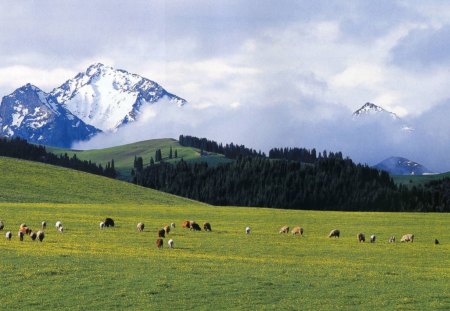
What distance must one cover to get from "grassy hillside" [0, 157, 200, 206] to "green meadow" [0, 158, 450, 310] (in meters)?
41.8

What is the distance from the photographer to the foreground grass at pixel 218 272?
3134 cm

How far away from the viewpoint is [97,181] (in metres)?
159

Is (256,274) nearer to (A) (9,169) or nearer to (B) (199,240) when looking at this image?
(B) (199,240)

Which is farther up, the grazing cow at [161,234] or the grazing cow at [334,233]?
the grazing cow at [334,233]

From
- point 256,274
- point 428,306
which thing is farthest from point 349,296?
point 256,274

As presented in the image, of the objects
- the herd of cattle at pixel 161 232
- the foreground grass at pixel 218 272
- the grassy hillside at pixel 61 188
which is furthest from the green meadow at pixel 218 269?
the grassy hillside at pixel 61 188

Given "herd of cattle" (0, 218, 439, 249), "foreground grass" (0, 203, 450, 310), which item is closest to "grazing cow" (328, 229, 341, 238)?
"herd of cattle" (0, 218, 439, 249)

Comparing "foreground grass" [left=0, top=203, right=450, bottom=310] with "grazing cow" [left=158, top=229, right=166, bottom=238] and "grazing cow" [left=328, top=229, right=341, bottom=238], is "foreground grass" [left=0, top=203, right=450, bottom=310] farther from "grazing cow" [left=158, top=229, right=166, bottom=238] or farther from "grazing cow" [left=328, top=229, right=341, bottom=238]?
"grazing cow" [left=328, top=229, right=341, bottom=238]

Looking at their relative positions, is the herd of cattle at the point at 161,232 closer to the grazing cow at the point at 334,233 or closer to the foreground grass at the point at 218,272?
the grazing cow at the point at 334,233

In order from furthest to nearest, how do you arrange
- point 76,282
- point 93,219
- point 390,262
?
point 93,219 < point 390,262 < point 76,282

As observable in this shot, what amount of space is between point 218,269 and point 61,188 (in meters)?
104

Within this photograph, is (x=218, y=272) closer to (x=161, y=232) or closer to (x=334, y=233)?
(x=161, y=232)

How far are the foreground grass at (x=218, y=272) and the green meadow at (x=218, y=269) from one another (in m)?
0.06

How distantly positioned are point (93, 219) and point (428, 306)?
58927 millimetres
